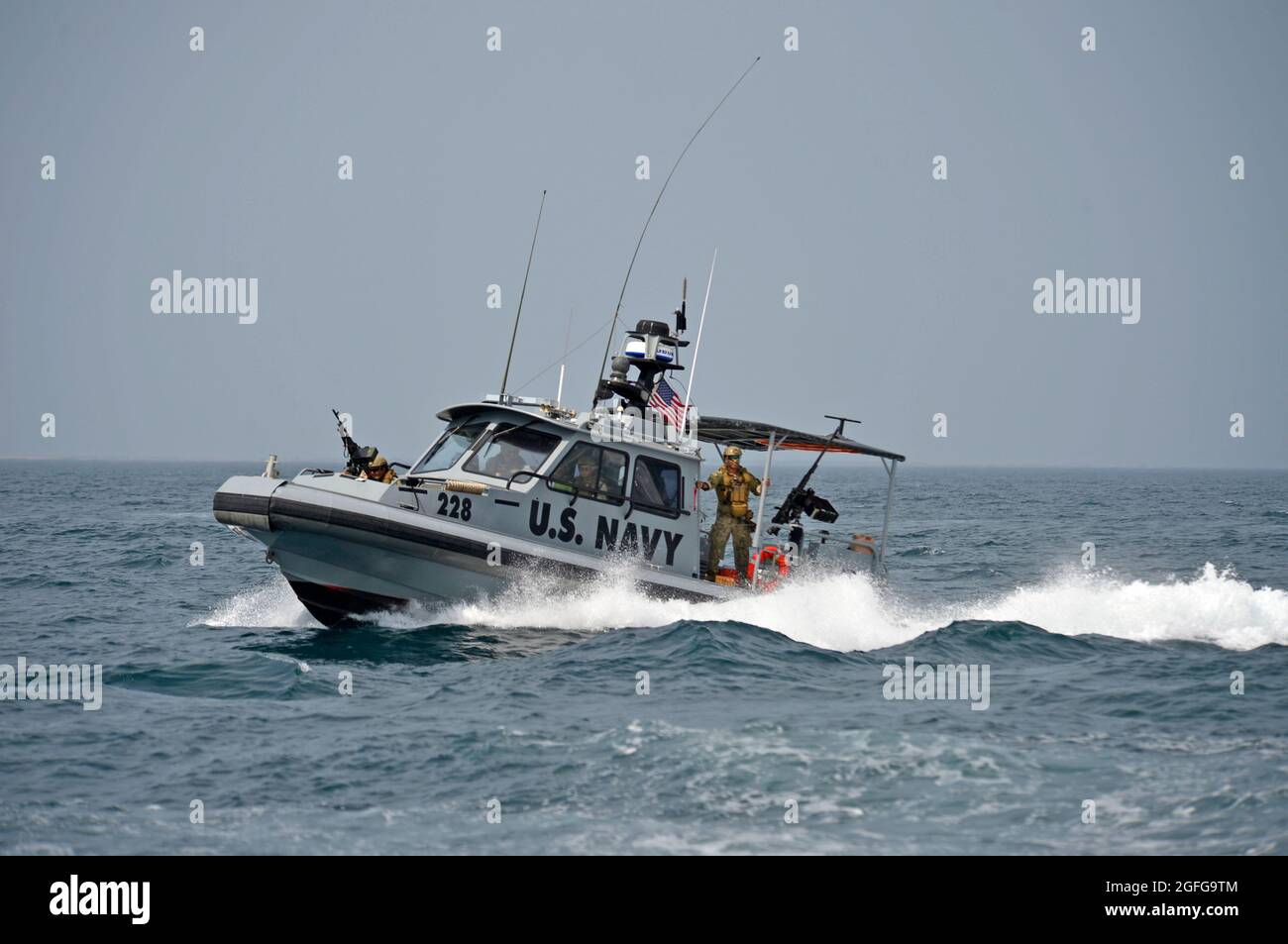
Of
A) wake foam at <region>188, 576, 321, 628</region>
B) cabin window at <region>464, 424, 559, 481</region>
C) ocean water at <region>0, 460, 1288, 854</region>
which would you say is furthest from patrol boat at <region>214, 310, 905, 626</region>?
wake foam at <region>188, 576, 321, 628</region>

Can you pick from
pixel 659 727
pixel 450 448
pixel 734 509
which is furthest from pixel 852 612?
pixel 659 727

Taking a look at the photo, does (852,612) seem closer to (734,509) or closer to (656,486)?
(734,509)

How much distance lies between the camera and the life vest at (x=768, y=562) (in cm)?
1434

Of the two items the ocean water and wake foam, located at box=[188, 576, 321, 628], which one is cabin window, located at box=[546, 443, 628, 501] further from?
wake foam, located at box=[188, 576, 321, 628]

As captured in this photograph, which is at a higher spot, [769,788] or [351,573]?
[351,573]

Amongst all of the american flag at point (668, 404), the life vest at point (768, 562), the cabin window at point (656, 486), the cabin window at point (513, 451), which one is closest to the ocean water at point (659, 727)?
the life vest at point (768, 562)

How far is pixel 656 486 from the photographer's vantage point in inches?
553

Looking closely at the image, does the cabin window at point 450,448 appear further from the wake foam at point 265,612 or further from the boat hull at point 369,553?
the wake foam at point 265,612

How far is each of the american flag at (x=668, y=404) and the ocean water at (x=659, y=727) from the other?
2320mm
